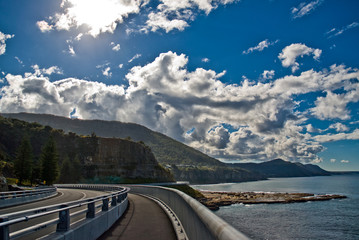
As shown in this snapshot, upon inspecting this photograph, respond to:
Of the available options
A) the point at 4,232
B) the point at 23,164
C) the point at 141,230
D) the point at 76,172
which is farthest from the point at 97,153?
the point at 4,232

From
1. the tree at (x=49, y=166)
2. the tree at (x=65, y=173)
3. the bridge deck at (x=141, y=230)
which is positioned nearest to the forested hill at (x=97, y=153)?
the tree at (x=65, y=173)

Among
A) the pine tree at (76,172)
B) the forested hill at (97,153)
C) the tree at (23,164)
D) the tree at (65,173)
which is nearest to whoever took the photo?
the tree at (23,164)

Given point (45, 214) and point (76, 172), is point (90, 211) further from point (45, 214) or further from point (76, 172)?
point (76, 172)

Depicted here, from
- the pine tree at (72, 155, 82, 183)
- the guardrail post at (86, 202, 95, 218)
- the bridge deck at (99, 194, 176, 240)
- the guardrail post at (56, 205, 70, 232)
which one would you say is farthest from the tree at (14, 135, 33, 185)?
the guardrail post at (56, 205, 70, 232)

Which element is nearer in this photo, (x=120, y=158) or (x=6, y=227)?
(x=6, y=227)

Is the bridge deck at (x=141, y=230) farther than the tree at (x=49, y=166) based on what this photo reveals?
No

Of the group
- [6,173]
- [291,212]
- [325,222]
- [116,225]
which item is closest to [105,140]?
[6,173]

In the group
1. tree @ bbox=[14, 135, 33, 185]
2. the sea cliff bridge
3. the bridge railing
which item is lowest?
the bridge railing

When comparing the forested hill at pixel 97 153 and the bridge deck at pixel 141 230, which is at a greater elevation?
the forested hill at pixel 97 153

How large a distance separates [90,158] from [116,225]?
134502mm

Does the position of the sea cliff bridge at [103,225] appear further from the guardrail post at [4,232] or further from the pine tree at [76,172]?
the pine tree at [76,172]

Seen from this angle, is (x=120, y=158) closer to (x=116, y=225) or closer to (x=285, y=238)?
(x=285, y=238)

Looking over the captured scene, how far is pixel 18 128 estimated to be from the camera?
14788 centimetres

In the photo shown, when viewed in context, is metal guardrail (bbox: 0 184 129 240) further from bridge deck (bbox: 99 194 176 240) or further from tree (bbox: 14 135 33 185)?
tree (bbox: 14 135 33 185)
